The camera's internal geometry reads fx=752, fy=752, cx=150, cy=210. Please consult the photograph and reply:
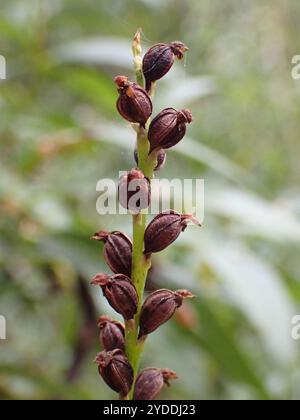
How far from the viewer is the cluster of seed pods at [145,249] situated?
0.43 m

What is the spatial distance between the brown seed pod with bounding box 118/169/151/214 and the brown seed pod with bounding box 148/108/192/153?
0.10ft

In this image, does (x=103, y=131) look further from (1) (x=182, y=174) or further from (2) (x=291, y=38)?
(2) (x=291, y=38)

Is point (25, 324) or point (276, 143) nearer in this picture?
point (25, 324)

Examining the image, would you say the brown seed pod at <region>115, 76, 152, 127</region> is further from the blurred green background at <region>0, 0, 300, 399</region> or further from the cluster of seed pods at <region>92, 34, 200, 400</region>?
the blurred green background at <region>0, 0, 300, 399</region>

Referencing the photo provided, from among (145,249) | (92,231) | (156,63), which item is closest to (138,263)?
(145,249)

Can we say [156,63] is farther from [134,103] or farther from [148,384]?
[148,384]

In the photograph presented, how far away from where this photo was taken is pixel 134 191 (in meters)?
0.43

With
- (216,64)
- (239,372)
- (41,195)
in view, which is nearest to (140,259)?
(239,372)

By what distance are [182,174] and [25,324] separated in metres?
0.55

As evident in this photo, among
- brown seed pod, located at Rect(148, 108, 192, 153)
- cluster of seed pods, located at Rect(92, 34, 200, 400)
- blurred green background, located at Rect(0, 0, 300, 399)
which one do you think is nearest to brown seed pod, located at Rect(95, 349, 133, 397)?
cluster of seed pods, located at Rect(92, 34, 200, 400)

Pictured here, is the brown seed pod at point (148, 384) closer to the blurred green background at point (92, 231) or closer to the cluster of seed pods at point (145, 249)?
the cluster of seed pods at point (145, 249)

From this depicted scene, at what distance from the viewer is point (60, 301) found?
1.66m

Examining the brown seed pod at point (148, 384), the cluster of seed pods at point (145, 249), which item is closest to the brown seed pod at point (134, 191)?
the cluster of seed pods at point (145, 249)
